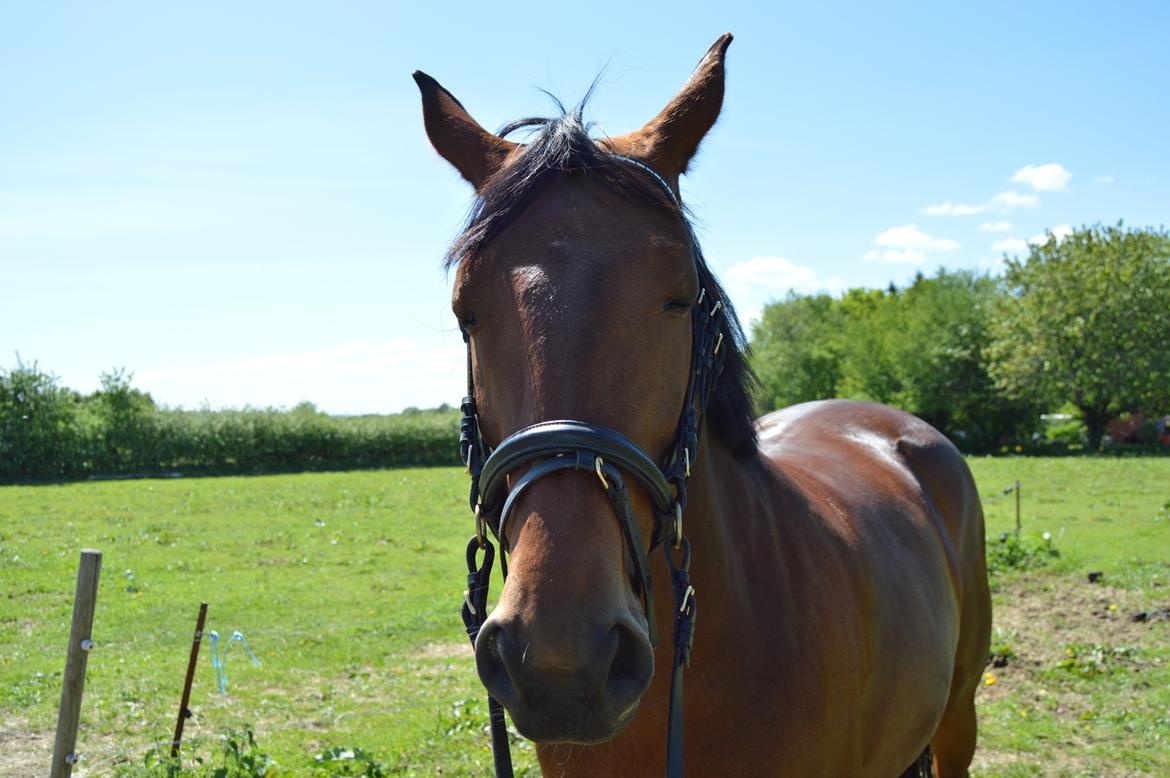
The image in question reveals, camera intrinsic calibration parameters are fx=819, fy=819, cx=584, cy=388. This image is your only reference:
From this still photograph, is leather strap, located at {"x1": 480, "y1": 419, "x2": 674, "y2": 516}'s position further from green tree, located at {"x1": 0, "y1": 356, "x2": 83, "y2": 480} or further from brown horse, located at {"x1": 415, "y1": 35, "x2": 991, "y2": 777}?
green tree, located at {"x1": 0, "y1": 356, "x2": 83, "y2": 480}

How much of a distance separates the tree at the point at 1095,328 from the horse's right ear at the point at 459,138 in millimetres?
38219

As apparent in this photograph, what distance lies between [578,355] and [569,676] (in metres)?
0.65

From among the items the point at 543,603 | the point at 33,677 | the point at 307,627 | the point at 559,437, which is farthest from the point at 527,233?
the point at 307,627

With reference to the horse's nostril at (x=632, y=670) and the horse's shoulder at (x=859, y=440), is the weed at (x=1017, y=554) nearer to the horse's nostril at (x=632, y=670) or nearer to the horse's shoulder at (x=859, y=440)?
the horse's shoulder at (x=859, y=440)

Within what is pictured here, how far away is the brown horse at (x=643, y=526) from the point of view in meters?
1.54

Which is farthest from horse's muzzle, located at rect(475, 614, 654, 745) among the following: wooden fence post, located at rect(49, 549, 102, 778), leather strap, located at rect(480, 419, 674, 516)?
wooden fence post, located at rect(49, 549, 102, 778)

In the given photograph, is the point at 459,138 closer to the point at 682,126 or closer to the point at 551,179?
the point at 551,179

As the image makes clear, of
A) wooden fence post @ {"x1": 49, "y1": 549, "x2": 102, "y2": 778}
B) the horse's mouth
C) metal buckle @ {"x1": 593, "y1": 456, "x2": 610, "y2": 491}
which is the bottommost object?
wooden fence post @ {"x1": 49, "y1": 549, "x2": 102, "y2": 778}

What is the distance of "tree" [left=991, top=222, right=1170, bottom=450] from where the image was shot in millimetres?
33938

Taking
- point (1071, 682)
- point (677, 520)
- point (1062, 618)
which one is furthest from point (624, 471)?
point (1062, 618)

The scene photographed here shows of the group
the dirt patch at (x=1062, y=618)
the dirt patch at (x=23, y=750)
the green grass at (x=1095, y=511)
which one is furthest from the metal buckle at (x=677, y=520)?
the green grass at (x=1095, y=511)

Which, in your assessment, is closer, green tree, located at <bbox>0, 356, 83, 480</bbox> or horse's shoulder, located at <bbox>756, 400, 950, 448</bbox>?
horse's shoulder, located at <bbox>756, 400, 950, 448</bbox>

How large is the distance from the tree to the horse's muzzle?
38765mm

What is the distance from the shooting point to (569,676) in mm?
1490
